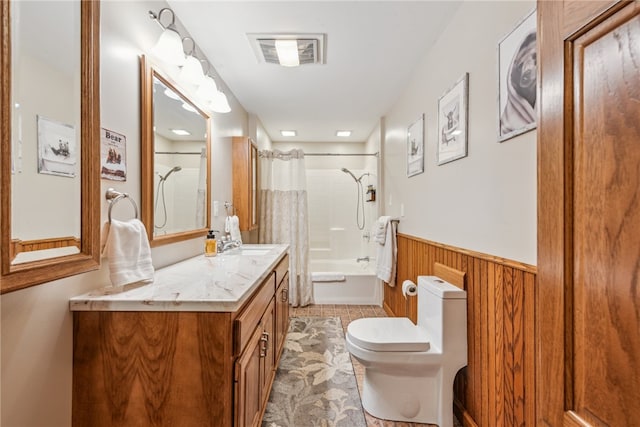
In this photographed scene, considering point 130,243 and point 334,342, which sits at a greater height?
point 130,243

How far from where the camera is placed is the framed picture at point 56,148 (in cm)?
83

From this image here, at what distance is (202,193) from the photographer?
2.10m

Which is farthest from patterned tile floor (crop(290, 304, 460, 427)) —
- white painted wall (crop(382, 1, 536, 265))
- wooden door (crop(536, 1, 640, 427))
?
wooden door (crop(536, 1, 640, 427))

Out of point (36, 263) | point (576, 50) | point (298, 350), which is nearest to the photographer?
point (576, 50)

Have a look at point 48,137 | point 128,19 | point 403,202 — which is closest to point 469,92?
point 403,202

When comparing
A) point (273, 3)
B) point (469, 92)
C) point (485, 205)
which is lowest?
point (485, 205)

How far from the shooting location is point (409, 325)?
73.0 inches

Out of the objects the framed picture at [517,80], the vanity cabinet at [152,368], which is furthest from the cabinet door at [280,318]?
the framed picture at [517,80]

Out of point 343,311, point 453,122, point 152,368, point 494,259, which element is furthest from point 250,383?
point 343,311

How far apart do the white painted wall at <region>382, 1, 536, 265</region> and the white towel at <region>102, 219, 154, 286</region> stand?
1512mm

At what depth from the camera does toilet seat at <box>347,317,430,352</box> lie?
1.58 metres

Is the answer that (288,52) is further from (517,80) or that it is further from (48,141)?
(48,141)

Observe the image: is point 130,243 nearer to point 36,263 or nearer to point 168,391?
point 36,263

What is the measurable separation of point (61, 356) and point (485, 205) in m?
1.77
